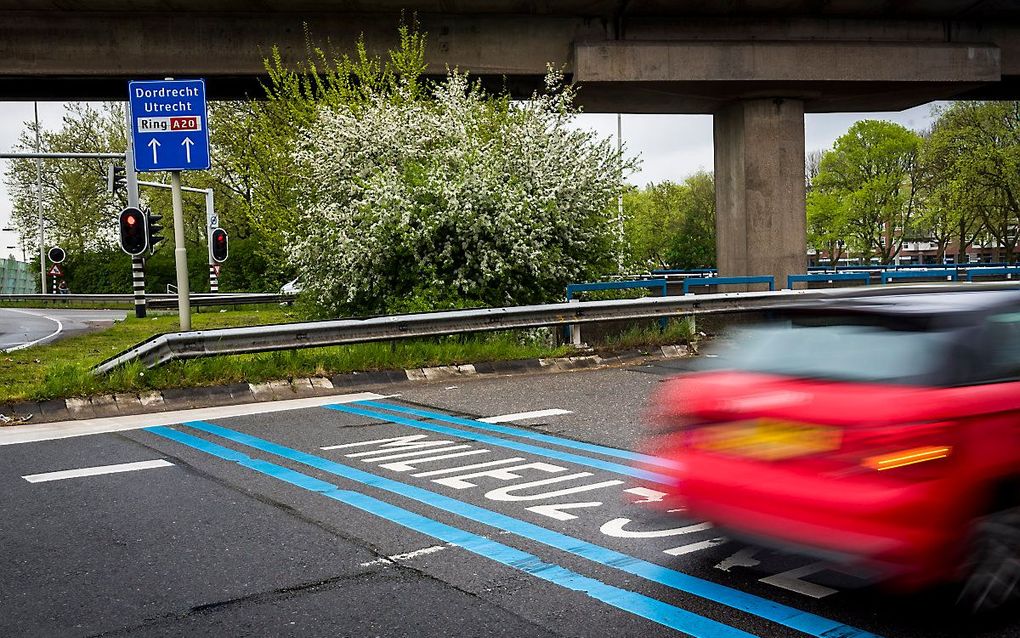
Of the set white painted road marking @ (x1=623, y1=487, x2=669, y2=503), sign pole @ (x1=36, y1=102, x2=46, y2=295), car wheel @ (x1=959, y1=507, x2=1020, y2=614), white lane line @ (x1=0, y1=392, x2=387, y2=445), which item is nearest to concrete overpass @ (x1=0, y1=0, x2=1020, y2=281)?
white lane line @ (x1=0, y1=392, x2=387, y2=445)

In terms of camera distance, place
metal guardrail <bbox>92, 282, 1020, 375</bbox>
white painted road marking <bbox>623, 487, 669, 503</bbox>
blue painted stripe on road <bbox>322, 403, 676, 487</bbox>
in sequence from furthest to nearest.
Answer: metal guardrail <bbox>92, 282, 1020, 375</bbox> < blue painted stripe on road <bbox>322, 403, 676, 487</bbox> < white painted road marking <bbox>623, 487, 669, 503</bbox>

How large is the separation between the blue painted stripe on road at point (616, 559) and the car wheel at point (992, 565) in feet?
Answer: 1.53

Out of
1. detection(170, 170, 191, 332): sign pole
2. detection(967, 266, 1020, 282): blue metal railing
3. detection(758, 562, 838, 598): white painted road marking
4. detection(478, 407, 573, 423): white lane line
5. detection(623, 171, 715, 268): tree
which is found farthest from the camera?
detection(623, 171, 715, 268): tree

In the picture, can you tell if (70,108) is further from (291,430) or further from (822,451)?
(822,451)

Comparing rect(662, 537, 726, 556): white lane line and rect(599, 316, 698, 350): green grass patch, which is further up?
rect(599, 316, 698, 350): green grass patch

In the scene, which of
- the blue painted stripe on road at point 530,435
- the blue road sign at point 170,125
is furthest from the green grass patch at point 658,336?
the blue road sign at point 170,125

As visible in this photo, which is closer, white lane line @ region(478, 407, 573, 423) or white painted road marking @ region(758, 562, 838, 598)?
white painted road marking @ region(758, 562, 838, 598)

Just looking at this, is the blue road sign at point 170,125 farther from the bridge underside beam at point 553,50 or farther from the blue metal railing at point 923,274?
the blue metal railing at point 923,274

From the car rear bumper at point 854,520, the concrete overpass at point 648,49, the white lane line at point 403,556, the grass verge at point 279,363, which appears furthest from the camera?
the concrete overpass at point 648,49

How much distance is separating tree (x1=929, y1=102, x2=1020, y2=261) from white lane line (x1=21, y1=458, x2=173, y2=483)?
46170 millimetres

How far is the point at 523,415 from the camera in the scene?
973 cm

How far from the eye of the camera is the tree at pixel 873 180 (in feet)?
218

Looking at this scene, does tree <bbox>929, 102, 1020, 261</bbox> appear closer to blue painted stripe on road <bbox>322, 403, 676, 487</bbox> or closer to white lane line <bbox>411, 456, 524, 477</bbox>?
blue painted stripe on road <bbox>322, 403, 676, 487</bbox>

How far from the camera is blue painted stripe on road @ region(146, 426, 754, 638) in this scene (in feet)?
13.4
